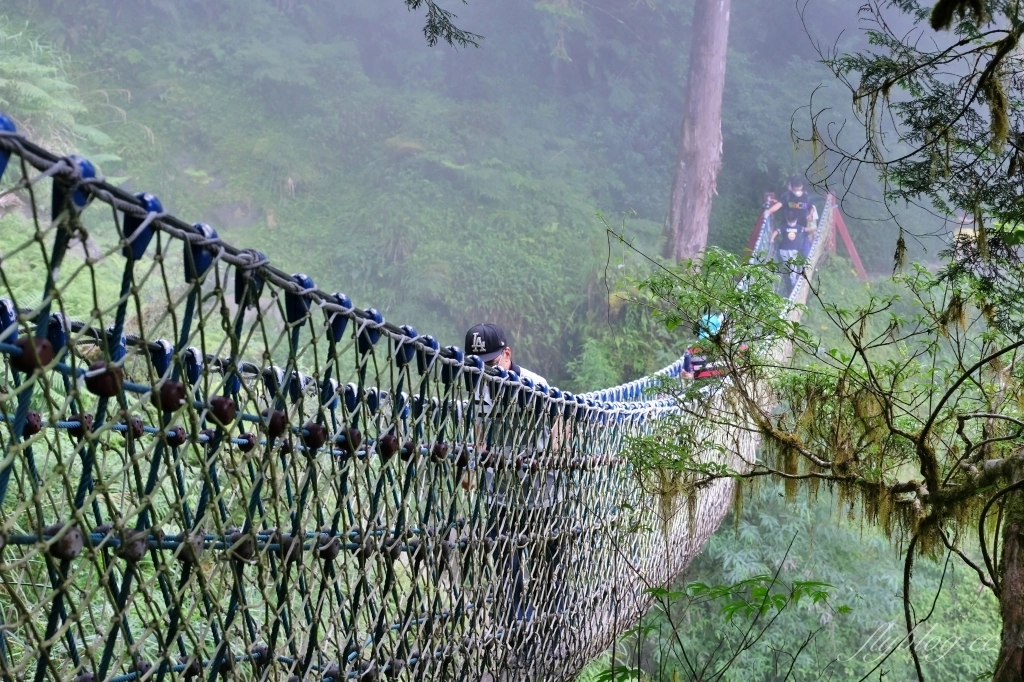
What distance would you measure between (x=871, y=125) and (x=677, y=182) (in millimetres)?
9484

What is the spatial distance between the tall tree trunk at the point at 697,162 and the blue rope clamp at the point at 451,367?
936 centimetres

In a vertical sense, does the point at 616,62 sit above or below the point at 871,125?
above

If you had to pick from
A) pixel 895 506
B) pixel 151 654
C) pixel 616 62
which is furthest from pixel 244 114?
pixel 895 506

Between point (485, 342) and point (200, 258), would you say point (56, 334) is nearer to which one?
point (200, 258)

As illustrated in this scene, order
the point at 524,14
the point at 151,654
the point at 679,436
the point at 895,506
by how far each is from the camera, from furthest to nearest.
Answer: the point at 524,14
the point at 679,436
the point at 151,654
the point at 895,506

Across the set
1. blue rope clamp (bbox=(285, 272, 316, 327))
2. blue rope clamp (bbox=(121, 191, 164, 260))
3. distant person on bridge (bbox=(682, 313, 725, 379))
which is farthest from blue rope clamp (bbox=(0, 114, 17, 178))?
distant person on bridge (bbox=(682, 313, 725, 379))

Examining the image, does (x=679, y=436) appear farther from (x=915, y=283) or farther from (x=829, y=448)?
(x=915, y=283)

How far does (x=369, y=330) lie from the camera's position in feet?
4.53

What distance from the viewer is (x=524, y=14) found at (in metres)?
14.8

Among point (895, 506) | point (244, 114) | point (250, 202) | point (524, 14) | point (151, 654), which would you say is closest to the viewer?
point (895, 506)

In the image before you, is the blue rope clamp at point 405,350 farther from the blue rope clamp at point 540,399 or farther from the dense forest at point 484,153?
the dense forest at point 484,153

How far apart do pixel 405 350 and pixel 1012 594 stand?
123 centimetres

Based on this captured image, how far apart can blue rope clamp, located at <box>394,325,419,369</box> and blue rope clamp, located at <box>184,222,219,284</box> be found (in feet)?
1.63

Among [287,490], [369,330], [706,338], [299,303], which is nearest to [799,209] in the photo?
[706,338]
